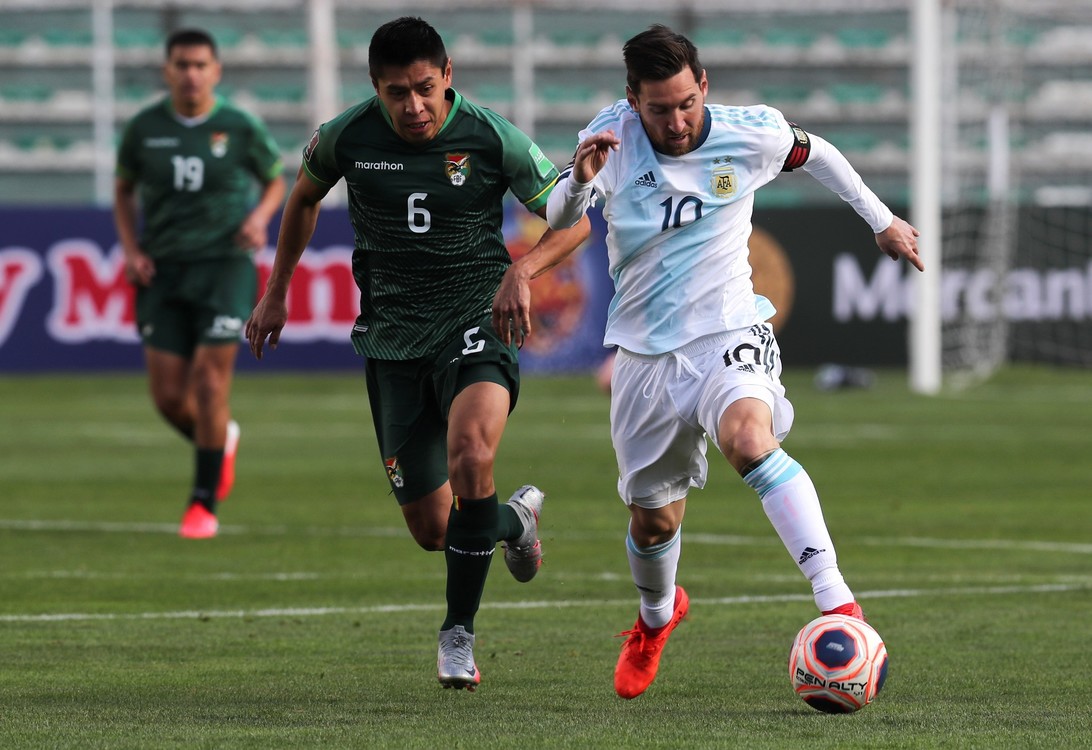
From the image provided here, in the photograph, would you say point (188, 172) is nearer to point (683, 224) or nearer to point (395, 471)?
point (395, 471)

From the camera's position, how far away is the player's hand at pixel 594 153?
18.7 ft

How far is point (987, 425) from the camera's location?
57.1 feet

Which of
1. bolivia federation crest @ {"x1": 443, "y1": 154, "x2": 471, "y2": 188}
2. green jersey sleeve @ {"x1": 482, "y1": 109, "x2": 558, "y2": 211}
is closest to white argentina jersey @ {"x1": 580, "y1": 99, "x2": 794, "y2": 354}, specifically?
green jersey sleeve @ {"x1": 482, "y1": 109, "x2": 558, "y2": 211}

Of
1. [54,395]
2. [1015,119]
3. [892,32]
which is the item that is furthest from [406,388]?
[892,32]

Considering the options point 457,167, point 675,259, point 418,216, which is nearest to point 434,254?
point 418,216

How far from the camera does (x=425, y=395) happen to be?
6703 mm

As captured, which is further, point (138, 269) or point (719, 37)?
point (719, 37)

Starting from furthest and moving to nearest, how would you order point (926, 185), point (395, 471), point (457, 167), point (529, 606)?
point (926, 185) → point (529, 606) → point (395, 471) → point (457, 167)

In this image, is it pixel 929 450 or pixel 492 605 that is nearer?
pixel 492 605

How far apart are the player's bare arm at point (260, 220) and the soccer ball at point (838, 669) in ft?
19.4

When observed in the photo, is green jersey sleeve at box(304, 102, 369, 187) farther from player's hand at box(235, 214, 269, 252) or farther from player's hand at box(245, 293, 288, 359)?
player's hand at box(235, 214, 269, 252)

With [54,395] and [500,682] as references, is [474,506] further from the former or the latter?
[54,395]

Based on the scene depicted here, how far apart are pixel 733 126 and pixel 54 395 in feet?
55.9

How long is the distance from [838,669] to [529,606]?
283 centimetres
